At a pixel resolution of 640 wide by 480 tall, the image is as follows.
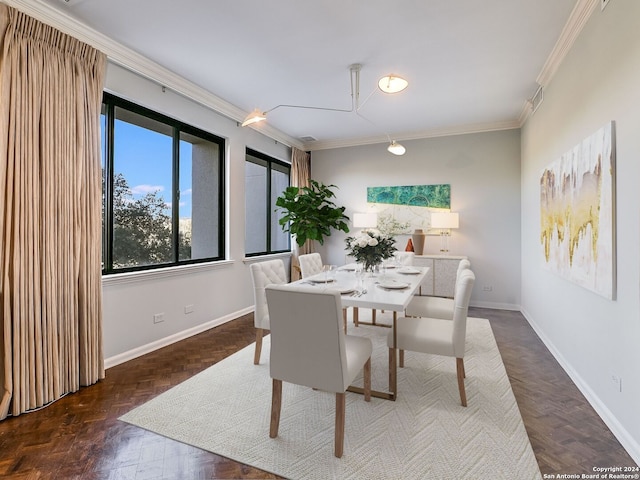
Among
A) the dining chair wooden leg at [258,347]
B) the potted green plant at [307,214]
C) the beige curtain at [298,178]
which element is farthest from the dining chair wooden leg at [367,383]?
the beige curtain at [298,178]

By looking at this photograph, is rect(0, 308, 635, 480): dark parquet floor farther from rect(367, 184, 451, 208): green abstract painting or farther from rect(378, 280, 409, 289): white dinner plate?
rect(367, 184, 451, 208): green abstract painting

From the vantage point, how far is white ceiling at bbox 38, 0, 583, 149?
2408mm

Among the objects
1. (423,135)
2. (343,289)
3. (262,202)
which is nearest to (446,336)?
(343,289)

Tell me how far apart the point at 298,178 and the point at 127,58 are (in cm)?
329

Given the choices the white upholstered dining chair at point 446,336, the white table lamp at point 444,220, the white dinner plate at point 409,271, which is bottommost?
the white upholstered dining chair at point 446,336

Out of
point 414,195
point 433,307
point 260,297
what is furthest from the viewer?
point 414,195

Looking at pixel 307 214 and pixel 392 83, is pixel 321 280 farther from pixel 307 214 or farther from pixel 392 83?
pixel 307 214

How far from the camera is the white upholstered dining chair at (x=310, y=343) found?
169 centimetres

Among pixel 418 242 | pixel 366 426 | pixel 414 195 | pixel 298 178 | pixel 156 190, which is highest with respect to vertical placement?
pixel 298 178

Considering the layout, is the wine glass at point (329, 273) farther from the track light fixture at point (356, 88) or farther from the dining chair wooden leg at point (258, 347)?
the track light fixture at point (356, 88)

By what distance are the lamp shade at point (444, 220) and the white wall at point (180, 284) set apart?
2838 mm

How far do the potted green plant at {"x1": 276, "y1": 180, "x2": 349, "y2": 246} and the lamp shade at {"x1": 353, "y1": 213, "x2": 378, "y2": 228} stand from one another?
23 centimetres

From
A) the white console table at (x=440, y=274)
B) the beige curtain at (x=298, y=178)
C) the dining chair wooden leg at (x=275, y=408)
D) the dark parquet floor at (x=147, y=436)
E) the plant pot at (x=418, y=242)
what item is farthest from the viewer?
the beige curtain at (x=298, y=178)

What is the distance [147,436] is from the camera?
1.93 meters
